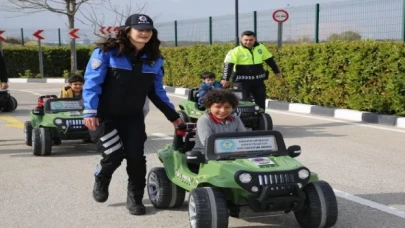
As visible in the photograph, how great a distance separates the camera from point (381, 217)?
5.87 m

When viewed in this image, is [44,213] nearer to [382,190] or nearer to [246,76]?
[382,190]

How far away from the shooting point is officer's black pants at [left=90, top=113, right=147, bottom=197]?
5.85m

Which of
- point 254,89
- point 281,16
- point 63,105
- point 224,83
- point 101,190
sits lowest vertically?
point 101,190

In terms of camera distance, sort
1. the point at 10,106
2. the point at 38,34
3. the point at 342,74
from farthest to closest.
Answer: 1. the point at 38,34
2. the point at 10,106
3. the point at 342,74

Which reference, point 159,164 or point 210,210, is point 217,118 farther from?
point 159,164

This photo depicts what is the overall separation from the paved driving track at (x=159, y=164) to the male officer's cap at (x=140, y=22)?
161cm

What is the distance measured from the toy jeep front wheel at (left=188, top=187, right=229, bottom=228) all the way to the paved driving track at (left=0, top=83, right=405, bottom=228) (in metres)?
0.51

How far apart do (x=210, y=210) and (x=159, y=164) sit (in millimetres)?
3719

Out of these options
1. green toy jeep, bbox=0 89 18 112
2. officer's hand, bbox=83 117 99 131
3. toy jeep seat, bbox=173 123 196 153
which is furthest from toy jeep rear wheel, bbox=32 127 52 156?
green toy jeep, bbox=0 89 18 112

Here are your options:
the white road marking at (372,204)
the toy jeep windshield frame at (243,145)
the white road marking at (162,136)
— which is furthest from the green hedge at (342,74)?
the toy jeep windshield frame at (243,145)

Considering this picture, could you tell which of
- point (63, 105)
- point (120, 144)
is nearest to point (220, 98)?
point (120, 144)

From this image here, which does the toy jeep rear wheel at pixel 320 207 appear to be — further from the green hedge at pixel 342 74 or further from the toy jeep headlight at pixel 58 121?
the green hedge at pixel 342 74

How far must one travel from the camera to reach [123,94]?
18.9 feet

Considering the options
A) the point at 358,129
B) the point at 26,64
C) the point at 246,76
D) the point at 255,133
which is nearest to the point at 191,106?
the point at 246,76
